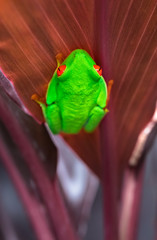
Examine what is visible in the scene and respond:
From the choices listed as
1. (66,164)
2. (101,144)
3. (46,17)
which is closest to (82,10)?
(46,17)

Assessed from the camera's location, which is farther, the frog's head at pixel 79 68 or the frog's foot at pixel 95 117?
the frog's foot at pixel 95 117

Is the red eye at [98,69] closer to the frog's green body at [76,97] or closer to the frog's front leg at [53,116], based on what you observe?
the frog's green body at [76,97]

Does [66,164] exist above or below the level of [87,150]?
below

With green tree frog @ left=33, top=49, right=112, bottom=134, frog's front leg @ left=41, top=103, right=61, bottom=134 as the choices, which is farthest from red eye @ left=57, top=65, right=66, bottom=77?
frog's front leg @ left=41, top=103, right=61, bottom=134

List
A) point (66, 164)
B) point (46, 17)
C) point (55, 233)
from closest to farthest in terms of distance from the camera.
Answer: point (46, 17)
point (55, 233)
point (66, 164)

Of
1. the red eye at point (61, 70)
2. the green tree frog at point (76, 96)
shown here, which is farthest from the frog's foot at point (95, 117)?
the red eye at point (61, 70)

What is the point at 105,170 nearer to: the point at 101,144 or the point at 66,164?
the point at 101,144

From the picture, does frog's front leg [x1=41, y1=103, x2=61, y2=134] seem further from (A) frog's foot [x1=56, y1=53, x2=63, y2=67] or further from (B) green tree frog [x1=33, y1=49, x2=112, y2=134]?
(A) frog's foot [x1=56, y1=53, x2=63, y2=67]

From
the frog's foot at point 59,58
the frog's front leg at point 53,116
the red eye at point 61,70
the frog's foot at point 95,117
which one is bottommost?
the frog's foot at point 95,117
